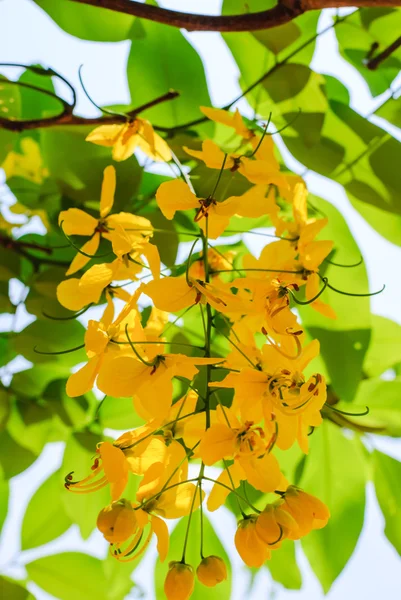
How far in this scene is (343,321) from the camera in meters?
0.53

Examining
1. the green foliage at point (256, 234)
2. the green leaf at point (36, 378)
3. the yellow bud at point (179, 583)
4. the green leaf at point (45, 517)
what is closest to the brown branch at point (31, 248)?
the green foliage at point (256, 234)

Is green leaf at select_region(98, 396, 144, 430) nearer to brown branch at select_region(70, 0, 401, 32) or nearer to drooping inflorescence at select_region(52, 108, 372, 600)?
drooping inflorescence at select_region(52, 108, 372, 600)

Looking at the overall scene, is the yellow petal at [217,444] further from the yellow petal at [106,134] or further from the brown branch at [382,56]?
the brown branch at [382,56]

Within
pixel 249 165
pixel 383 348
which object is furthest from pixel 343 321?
pixel 249 165

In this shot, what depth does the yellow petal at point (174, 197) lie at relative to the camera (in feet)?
1.14

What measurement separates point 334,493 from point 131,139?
36cm

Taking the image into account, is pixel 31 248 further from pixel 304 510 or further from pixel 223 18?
pixel 304 510

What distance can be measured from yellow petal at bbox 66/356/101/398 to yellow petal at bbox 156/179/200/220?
0.32 ft

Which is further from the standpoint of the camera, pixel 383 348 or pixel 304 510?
pixel 383 348

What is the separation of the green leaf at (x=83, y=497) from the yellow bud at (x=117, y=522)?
279 mm

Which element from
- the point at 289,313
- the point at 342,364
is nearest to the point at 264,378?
the point at 289,313

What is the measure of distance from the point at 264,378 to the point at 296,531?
0.28 ft

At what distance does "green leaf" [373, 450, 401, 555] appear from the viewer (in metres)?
0.53

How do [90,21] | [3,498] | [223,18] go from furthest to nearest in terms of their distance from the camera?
[3,498] < [90,21] < [223,18]
